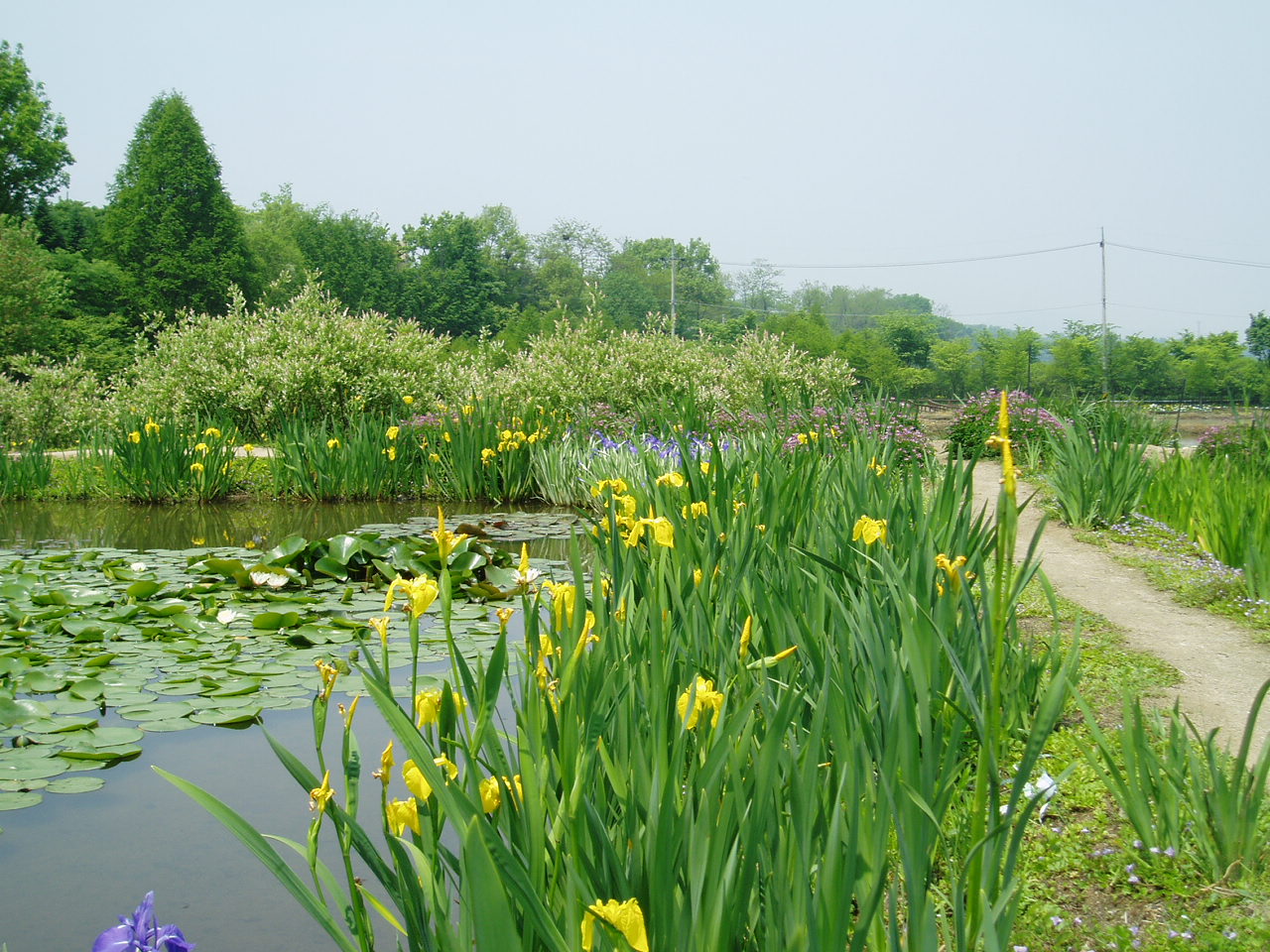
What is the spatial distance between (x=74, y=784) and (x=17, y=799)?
16cm

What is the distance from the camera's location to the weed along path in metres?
3.29

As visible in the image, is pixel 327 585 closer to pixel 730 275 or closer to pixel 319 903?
pixel 319 903

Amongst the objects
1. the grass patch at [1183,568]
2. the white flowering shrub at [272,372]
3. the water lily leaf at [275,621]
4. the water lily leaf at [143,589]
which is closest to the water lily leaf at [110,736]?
the water lily leaf at [275,621]

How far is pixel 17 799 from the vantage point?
3.00 meters

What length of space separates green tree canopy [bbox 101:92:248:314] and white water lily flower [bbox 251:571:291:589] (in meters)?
32.5

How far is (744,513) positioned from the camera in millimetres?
3244

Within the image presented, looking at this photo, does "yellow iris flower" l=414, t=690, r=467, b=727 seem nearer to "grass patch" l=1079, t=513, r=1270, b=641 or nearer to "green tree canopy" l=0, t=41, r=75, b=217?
"grass patch" l=1079, t=513, r=1270, b=641

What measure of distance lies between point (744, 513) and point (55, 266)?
121ft

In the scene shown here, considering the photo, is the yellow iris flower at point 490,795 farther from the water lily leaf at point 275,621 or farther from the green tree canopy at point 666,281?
the green tree canopy at point 666,281

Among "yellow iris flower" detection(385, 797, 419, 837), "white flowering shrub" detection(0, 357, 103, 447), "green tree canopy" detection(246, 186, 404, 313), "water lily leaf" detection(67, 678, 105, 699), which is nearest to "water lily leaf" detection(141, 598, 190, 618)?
"water lily leaf" detection(67, 678, 105, 699)

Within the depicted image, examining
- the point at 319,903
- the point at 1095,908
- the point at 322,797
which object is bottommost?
the point at 1095,908

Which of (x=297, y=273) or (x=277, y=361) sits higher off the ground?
(x=297, y=273)

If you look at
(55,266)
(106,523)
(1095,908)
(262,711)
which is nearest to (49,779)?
(262,711)

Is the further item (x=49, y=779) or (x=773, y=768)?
(x=49, y=779)
